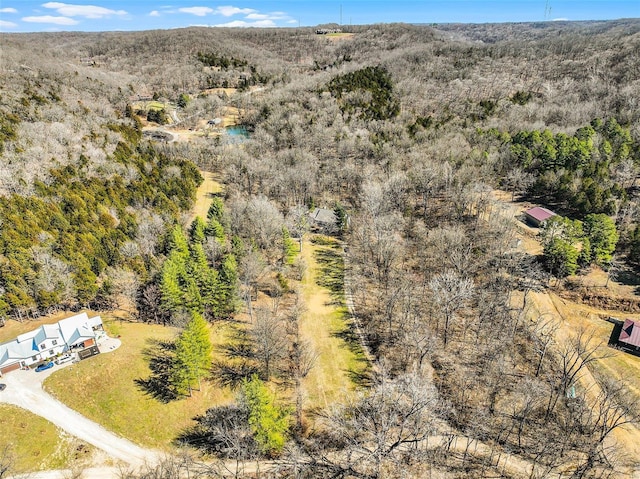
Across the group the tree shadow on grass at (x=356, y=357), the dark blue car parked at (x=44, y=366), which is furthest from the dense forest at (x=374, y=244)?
the dark blue car parked at (x=44, y=366)

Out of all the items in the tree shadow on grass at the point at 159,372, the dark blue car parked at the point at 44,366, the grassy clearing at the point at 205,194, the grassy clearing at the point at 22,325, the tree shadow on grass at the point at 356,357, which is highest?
the grassy clearing at the point at 205,194

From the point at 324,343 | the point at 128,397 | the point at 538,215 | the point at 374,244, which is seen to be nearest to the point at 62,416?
the point at 128,397

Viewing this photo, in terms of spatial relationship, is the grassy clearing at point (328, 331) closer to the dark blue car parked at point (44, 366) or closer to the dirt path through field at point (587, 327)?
the dirt path through field at point (587, 327)

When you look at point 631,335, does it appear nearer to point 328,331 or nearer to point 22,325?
point 328,331

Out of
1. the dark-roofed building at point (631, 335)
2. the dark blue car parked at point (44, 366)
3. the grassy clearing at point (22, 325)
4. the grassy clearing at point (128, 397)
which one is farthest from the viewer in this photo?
the dark-roofed building at point (631, 335)

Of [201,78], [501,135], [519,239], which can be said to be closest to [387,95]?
[501,135]
